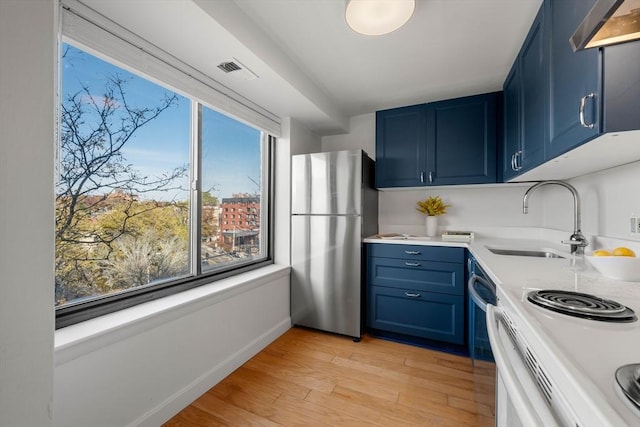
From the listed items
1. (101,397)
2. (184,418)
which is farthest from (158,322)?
(184,418)

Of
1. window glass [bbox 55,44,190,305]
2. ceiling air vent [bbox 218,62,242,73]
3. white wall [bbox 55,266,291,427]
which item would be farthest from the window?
ceiling air vent [bbox 218,62,242,73]

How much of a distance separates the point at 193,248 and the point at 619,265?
2.25m

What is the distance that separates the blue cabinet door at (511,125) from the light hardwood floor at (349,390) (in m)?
1.45

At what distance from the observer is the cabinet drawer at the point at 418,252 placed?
215 centimetres

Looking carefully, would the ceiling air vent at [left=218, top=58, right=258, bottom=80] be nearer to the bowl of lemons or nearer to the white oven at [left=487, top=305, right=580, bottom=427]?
the white oven at [left=487, top=305, right=580, bottom=427]

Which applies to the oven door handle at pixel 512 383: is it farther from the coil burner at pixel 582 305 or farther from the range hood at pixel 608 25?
the range hood at pixel 608 25

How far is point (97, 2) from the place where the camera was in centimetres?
117

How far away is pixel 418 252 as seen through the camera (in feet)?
7.44

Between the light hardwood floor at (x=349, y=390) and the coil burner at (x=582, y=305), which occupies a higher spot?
the coil burner at (x=582, y=305)

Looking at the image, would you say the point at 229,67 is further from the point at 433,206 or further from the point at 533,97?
the point at 433,206

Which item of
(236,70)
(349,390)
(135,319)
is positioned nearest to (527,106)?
(236,70)

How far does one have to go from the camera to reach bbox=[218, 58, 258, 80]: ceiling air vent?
1669 mm

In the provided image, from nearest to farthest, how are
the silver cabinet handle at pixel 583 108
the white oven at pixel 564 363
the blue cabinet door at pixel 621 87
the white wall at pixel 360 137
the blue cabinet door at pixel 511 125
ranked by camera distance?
the white oven at pixel 564 363 → the blue cabinet door at pixel 621 87 → the silver cabinet handle at pixel 583 108 → the blue cabinet door at pixel 511 125 → the white wall at pixel 360 137

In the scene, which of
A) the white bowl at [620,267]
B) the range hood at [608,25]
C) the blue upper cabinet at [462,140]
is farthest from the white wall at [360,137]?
the range hood at [608,25]
